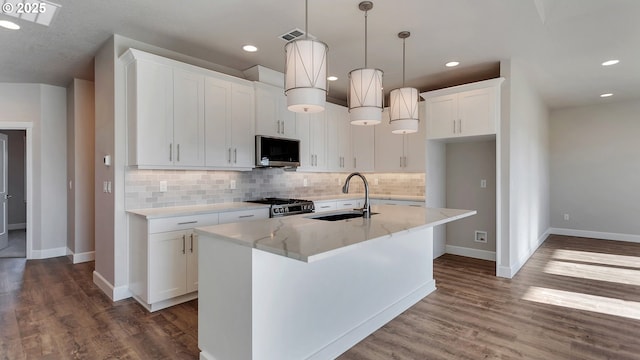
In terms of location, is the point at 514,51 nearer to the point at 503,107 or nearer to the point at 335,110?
the point at 503,107

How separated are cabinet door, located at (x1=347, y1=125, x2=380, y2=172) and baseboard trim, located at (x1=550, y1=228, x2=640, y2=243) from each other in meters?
4.56

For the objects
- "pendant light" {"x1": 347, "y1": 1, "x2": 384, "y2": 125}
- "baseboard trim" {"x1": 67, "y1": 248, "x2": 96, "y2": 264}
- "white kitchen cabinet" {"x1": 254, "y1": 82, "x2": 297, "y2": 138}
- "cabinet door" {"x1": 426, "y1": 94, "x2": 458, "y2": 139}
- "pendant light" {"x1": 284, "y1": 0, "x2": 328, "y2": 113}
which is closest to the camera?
"pendant light" {"x1": 284, "y1": 0, "x2": 328, "y2": 113}

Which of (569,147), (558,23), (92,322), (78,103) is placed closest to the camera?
(92,322)

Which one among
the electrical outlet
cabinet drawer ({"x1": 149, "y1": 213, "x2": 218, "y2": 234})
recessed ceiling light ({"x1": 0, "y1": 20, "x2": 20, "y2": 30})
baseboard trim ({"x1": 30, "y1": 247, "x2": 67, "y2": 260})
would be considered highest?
recessed ceiling light ({"x1": 0, "y1": 20, "x2": 20, "y2": 30})

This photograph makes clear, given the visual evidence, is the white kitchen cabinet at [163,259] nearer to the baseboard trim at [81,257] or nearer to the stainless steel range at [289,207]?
the stainless steel range at [289,207]

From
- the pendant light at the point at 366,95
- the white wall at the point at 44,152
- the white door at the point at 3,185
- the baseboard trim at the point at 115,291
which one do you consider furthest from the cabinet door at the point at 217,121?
the white door at the point at 3,185

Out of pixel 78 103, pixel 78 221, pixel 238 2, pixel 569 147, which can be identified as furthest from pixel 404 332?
pixel 569 147

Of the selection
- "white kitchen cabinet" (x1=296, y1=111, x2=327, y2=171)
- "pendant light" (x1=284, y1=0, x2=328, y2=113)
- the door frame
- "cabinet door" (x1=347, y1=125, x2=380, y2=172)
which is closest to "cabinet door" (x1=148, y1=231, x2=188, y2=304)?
"pendant light" (x1=284, y1=0, x2=328, y2=113)

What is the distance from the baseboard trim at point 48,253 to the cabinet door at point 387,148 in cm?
519

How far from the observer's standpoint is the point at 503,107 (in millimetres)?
4094

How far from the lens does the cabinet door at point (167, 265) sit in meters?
3.00

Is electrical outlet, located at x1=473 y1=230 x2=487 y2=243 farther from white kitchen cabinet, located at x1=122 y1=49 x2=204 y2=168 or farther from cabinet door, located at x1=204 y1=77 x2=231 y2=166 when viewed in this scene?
white kitchen cabinet, located at x1=122 y1=49 x2=204 y2=168

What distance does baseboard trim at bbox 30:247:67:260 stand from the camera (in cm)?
498

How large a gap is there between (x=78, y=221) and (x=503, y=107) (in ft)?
19.8
